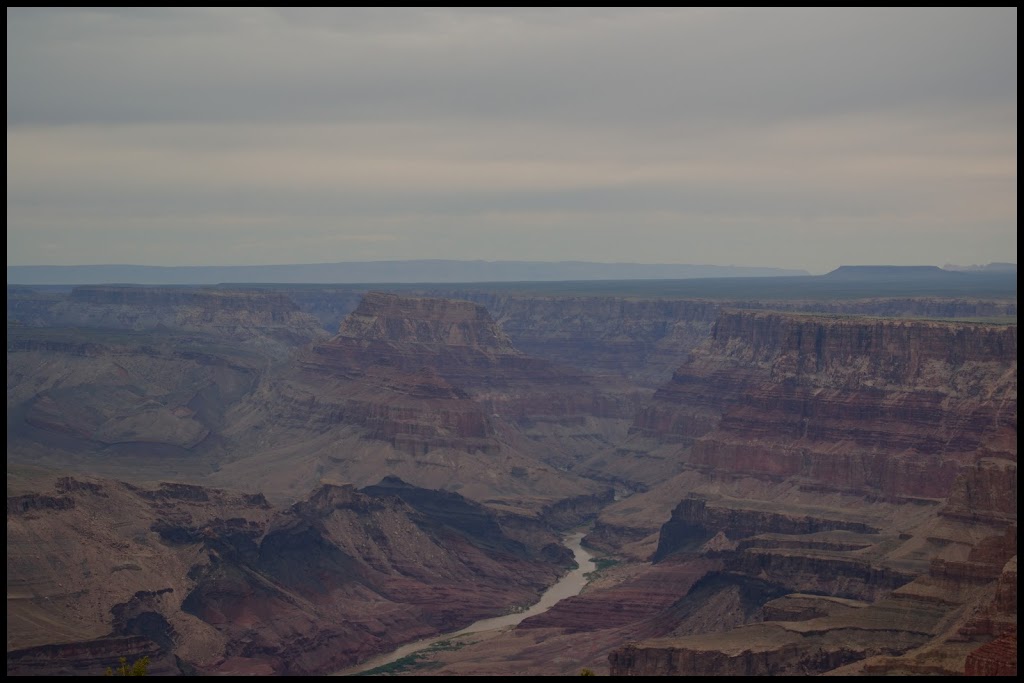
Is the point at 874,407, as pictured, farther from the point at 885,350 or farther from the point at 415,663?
the point at 415,663

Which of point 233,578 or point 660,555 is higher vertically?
point 233,578

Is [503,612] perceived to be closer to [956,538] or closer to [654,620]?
[654,620]

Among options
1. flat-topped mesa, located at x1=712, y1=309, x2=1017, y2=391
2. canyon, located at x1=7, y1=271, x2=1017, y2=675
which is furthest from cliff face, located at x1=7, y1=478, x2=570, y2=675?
flat-topped mesa, located at x1=712, y1=309, x2=1017, y2=391

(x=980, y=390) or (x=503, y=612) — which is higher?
(x=980, y=390)

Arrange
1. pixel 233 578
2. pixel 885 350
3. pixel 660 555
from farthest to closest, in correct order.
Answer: pixel 885 350, pixel 660 555, pixel 233 578

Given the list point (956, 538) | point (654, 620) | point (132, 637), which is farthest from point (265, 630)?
point (956, 538)

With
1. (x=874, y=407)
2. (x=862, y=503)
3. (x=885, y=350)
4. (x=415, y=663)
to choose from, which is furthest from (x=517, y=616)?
(x=885, y=350)

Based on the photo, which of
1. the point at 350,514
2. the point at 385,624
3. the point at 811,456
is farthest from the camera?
the point at 811,456
